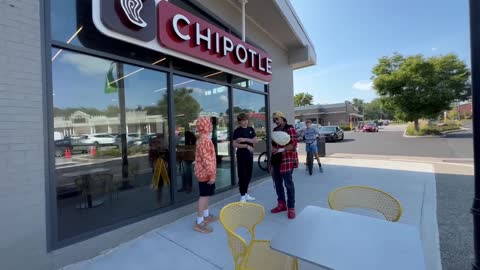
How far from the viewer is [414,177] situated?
697cm

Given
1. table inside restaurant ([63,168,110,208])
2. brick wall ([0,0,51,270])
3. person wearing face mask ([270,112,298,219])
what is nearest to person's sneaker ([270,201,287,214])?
person wearing face mask ([270,112,298,219])

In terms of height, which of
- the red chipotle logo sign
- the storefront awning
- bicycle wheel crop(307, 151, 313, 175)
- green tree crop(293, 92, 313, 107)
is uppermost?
green tree crop(293, 92, 313, 107)

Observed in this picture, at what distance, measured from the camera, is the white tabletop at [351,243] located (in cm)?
147

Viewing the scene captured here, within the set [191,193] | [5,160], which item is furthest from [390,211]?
[5,160]

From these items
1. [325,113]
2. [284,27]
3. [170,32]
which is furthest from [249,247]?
[325,113]

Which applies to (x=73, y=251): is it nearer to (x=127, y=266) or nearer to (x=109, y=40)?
(x=127, y=266)

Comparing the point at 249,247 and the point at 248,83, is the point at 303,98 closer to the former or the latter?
the point at 248,83

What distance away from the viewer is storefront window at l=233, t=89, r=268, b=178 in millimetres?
6398

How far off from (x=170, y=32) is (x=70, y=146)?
2.21 meters

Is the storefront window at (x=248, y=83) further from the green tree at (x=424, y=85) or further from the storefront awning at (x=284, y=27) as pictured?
the green tree at (x=424, y=85)

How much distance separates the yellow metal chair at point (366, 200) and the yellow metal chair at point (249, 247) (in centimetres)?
87

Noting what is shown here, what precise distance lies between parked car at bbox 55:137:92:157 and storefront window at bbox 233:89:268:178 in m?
3.42

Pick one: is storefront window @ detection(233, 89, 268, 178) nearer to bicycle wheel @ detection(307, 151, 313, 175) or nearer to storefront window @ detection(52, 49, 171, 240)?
bicycle wheel @ detection(307, 151, 313, 175)

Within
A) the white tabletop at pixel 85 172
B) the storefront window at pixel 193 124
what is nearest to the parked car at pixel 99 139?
the white tabletop at pixel 85 172
